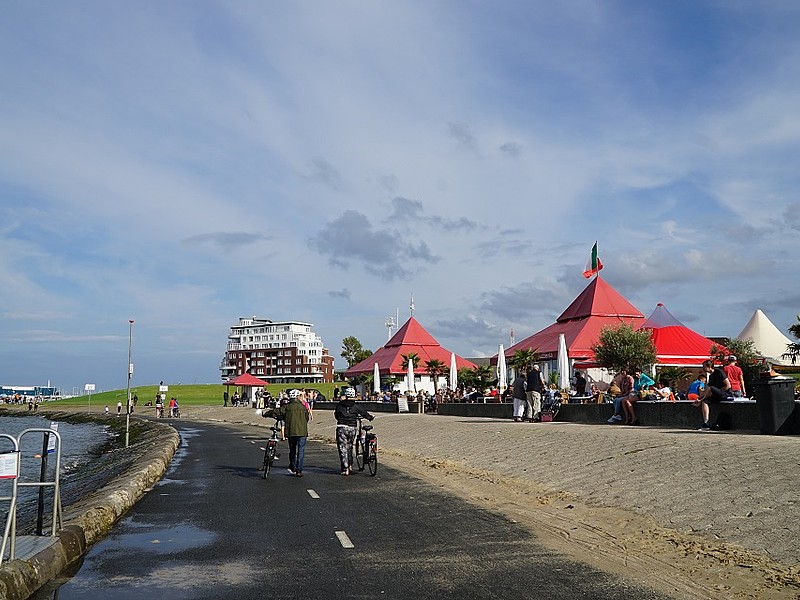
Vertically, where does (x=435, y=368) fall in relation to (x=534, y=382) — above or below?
above

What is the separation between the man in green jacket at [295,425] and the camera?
17.6 meters

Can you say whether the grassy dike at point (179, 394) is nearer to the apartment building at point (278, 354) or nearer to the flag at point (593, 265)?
the apartment building at point (278, 354)

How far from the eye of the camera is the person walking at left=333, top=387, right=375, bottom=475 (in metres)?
17.9

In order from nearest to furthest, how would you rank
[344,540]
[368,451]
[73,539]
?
[73,539] → [344,540] → [368,451]

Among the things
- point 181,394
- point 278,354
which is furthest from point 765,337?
point 278,354

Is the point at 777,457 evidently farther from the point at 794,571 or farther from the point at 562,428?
the point at 562,428

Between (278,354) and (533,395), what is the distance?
156m

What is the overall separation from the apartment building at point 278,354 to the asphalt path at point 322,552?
163627 millimetres

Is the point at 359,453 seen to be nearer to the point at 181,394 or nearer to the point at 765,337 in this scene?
the point at 765,337

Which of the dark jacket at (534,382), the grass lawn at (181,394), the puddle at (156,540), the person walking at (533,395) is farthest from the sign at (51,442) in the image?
the grass lawn at (181,394)

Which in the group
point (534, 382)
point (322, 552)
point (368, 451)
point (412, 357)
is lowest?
point (322, 552)

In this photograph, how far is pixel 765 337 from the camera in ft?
233

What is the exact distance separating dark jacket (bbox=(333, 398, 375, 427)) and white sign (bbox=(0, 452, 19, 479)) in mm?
10105

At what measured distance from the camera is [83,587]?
7.73 metres
